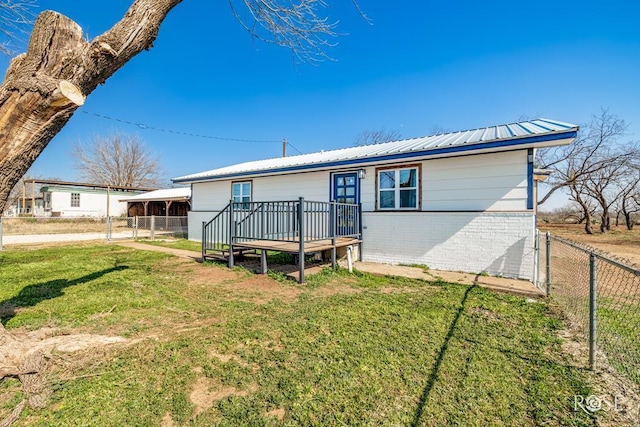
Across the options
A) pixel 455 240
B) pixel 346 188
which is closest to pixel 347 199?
pixel 346 188

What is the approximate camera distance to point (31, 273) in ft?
20.1

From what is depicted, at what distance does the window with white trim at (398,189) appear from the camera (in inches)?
300

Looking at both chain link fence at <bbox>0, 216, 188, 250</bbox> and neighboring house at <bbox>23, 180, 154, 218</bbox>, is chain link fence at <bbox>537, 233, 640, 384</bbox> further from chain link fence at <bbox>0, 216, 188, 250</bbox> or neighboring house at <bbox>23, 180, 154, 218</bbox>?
neighboring house at <bbox>23, 180, 154, 218</bbox>

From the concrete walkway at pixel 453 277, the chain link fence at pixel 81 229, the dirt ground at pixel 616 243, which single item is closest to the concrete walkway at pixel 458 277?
the concrete walkway at pixel 453 277

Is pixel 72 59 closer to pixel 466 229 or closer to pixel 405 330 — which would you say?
pixel 405 330

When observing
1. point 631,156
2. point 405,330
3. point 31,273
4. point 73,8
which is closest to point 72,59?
point 405,330

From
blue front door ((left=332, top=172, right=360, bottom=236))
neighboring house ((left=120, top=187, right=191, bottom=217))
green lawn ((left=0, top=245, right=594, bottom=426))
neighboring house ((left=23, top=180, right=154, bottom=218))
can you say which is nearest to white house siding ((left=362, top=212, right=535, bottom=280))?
blue front door ((left=332, top=172, right=360, bottom=236))

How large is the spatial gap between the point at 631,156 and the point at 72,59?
31.0 metres

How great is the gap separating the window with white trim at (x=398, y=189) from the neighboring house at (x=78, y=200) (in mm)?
26947

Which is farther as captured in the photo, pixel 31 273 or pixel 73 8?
pixel 73 8

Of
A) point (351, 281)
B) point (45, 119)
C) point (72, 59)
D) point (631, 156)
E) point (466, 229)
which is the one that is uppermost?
point (631, 156)

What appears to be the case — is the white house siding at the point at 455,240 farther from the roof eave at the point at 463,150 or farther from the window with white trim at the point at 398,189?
the roof eave at the point at 463,150

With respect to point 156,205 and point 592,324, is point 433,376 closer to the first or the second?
point 592,324

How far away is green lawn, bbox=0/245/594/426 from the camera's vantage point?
6.74 ft
